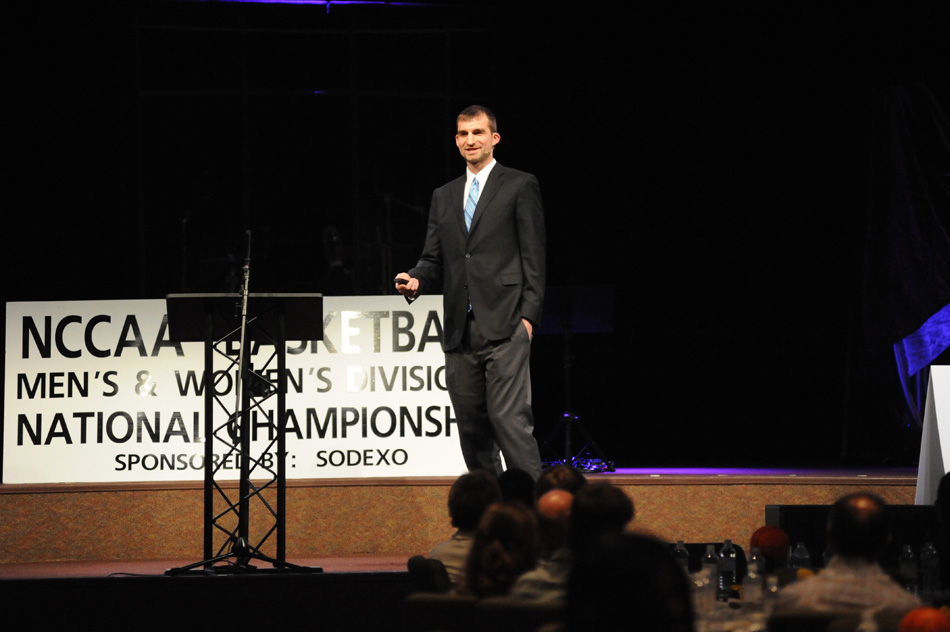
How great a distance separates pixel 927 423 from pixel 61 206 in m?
5.79

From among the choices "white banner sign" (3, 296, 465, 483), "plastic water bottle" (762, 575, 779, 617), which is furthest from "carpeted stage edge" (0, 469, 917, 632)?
"plastic water bottle" (762, 575, 779, 617)

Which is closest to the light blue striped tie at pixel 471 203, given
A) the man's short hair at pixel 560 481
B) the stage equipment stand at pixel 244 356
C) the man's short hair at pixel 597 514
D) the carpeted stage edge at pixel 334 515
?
the stage equipment stand at pixel 244 356

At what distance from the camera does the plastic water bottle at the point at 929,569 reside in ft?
12.0

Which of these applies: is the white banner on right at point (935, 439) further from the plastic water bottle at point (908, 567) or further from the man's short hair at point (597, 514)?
the man's short hair at point (597, 514)

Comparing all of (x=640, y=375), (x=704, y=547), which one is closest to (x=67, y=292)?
(x=640, y=375)

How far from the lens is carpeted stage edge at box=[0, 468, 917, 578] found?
17.2ft

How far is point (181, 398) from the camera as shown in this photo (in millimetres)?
5605

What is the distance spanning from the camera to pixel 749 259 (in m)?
7.96

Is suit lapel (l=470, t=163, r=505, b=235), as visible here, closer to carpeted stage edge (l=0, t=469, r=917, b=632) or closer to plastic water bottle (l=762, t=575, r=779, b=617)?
carpeted stage edge (l=0, t=469, r=917, b=632)

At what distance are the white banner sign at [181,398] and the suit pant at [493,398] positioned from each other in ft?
3.36

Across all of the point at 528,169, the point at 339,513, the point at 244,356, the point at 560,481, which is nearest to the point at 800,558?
the point at 560,481

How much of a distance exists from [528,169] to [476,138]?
3572 mm

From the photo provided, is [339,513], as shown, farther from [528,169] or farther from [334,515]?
[528,169]

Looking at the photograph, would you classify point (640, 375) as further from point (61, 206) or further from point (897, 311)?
point (61, 206)
